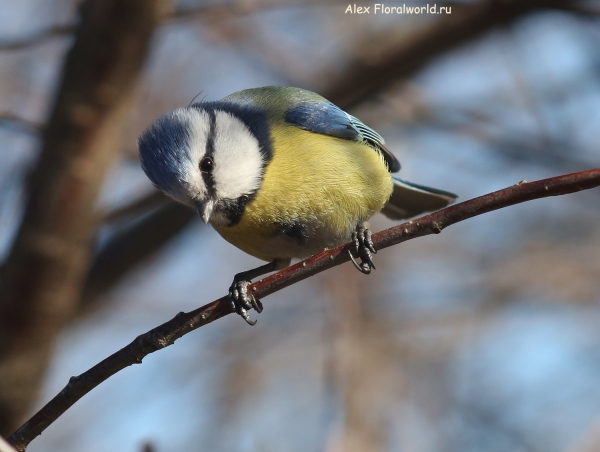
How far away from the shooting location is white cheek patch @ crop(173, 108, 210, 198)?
9.18ft

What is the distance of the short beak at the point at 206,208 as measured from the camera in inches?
110

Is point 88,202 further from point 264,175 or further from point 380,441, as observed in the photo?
point 380,441

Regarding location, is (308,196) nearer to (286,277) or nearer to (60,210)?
(286,277)

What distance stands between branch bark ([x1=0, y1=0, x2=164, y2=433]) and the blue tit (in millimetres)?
605

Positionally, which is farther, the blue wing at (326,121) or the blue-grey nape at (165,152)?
the blue wing at (326,121)

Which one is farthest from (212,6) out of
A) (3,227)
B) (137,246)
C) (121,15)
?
(3,227)

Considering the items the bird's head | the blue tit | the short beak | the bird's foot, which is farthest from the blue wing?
the bird's foot

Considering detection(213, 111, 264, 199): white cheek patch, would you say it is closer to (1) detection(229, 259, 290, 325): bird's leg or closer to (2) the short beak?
(2) the short beak

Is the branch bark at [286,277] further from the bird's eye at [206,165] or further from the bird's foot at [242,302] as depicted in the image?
the bird's eye at [206,165]

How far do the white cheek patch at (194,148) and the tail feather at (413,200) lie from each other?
1118 mm

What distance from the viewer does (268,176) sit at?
2.86m

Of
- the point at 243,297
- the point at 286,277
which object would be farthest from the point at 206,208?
the point at 286,277

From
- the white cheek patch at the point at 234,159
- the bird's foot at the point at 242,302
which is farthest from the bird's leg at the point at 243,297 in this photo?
the white cheek patch at the point at 234,159

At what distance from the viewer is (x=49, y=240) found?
3.49 metres
